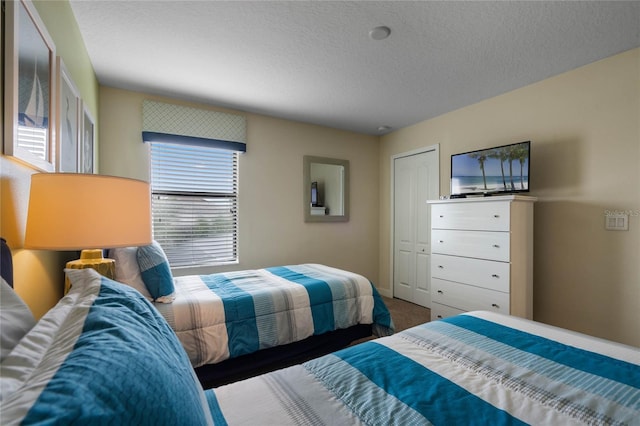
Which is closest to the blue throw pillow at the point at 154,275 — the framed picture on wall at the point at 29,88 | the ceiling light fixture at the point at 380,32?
the framed picture on wall at the point at 29,88

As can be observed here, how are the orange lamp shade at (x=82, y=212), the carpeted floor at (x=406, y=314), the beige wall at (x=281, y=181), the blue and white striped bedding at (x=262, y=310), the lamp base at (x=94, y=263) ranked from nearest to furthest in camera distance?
1. the orange lamp shade at (x=82, y=212)
2. the lamp base at (x=94, y=263)
3. the blue and white striped bedding at (x=262, y=310)
4. the beige wall at (x=281, y=181)
5. the carpeted floor at (x=406, y=314)

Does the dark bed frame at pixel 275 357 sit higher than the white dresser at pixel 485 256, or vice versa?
the white dresser at pixel 485 256

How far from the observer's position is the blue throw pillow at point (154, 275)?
6.38 ft

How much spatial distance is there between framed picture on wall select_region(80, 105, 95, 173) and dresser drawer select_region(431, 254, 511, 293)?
3189 millimetres

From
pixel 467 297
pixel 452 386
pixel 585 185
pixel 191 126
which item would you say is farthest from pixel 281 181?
pixel 452 386

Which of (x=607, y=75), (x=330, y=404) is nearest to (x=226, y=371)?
(x=330, y=404)

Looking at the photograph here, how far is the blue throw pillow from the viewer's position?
1945 mm

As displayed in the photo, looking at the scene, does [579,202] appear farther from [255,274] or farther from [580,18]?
[255,274]

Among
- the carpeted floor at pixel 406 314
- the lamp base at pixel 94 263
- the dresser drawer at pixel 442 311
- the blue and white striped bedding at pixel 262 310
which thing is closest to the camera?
the lamp base at pixel 94 263

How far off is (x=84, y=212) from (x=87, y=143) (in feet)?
4.90

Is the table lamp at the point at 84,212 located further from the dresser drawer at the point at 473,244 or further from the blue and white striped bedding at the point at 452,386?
the dresser drawer at the point at 473,244

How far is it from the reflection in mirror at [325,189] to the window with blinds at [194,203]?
3.18 ft

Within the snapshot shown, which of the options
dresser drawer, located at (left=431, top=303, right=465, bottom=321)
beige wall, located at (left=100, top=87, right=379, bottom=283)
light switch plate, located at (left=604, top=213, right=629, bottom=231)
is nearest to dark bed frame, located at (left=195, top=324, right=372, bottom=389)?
dresser drawer, located at (left=431, top=303, right=465, bottom=321)

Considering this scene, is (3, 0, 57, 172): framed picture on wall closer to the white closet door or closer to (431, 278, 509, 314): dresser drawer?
(431, 278, 509, 314): dresser drawer
